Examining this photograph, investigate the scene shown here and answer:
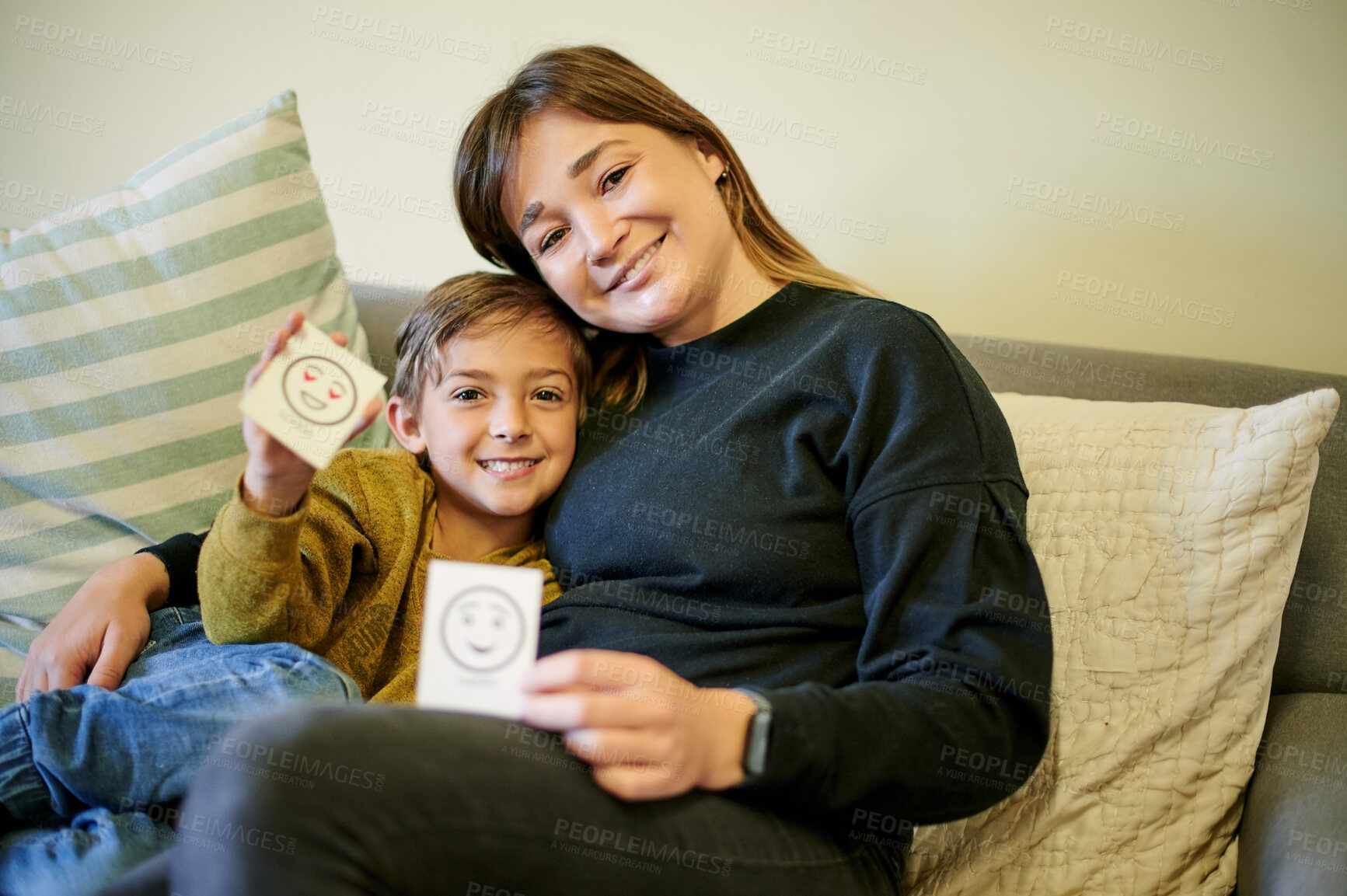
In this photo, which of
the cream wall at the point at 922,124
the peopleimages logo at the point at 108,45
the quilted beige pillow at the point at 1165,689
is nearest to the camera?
the quilted beige pillow at the point at 1165,689

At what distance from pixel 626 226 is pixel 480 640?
566 millimetres

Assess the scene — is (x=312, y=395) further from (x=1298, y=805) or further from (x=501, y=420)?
(x=1298, y=805)

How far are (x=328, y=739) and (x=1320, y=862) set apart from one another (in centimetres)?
88

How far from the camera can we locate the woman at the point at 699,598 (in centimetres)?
64

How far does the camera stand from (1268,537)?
0.98 meters

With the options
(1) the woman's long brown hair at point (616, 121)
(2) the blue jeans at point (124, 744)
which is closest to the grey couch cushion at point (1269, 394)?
→ (1) the woman's long brown hair at point (616, 121)

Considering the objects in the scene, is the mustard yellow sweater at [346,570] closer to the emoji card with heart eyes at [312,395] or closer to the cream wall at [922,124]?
the emoji card with heart eyes at [312,395]

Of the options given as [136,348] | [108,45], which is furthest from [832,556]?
[108,45]

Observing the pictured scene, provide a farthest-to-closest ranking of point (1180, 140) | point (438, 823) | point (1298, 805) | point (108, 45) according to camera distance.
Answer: point (108, 45) < point (1180, 140) < point (1298, 805) < point (438, 823)

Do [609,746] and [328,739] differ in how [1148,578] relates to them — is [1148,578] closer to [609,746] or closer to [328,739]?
[609,746]

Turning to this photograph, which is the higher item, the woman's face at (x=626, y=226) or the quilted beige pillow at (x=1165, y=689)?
the woman's face at (x=626, y=226)

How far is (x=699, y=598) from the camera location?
976 mm

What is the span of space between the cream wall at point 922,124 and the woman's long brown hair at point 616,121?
36 cm

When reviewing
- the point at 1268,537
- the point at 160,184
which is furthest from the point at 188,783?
the point at 1268,537
